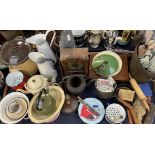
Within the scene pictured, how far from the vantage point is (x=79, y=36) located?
99cm

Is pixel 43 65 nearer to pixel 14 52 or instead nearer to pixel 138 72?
pixel 14 52

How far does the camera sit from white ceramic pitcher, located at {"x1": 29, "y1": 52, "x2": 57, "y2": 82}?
88 cm

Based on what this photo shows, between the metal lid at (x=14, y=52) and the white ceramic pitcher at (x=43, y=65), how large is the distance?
58mm

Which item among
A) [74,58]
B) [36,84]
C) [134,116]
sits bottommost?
[134,116]

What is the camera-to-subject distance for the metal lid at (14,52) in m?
0.92

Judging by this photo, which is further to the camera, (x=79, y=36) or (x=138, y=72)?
(x=79, y=36)

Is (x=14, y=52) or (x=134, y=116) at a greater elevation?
(x=14, y=52)

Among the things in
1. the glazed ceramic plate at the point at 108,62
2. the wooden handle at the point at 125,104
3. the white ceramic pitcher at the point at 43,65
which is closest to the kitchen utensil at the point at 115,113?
the wooden handle at the point at 125,104

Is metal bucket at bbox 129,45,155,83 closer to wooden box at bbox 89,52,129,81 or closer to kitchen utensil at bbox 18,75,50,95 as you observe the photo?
wooden box at bbox 89,52,129,81

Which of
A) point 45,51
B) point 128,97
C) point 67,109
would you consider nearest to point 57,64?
point 45,51

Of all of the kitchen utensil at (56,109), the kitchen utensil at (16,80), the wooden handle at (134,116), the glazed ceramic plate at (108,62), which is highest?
the glazed ceramic plate at (108,62)

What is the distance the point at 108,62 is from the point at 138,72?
0.14m

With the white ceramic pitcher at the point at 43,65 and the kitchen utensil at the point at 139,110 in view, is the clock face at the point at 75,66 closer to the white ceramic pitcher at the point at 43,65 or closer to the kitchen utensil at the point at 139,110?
the white ceramic pitcher at the point at 43,65

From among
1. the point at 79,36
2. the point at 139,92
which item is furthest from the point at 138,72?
the point at 79,36
